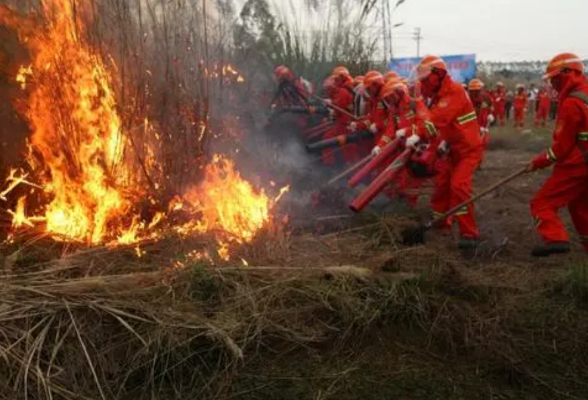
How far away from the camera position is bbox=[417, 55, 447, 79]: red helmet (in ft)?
20.7

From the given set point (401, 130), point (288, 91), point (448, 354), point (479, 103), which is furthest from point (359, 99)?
point (448, 354)

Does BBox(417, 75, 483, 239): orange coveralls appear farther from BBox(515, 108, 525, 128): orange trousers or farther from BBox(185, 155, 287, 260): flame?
BBox(515, 108, 525, 128): orange trousers

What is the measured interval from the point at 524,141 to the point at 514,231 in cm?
1169

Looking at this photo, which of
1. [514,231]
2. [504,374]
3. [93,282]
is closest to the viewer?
[504,374]

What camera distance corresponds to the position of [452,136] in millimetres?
6289

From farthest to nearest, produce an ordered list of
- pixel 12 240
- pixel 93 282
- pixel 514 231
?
pixel 514 231
pixel 12 240
pixel 93 282

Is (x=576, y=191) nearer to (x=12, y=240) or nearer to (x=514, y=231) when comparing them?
(x=514, y=231)

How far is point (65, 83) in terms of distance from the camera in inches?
202

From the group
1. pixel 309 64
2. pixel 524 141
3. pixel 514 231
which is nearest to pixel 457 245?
pixel 514 231

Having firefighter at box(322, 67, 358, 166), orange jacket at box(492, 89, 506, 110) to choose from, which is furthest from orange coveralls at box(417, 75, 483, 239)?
orange jacket at box(492, 89, 506, 110)

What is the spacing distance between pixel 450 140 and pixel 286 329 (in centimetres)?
365

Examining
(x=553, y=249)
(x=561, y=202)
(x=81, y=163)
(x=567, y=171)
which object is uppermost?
(x=81, y=163)

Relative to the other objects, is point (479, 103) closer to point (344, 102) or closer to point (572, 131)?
point (344, 102)

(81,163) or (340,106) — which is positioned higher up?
(340,106)
